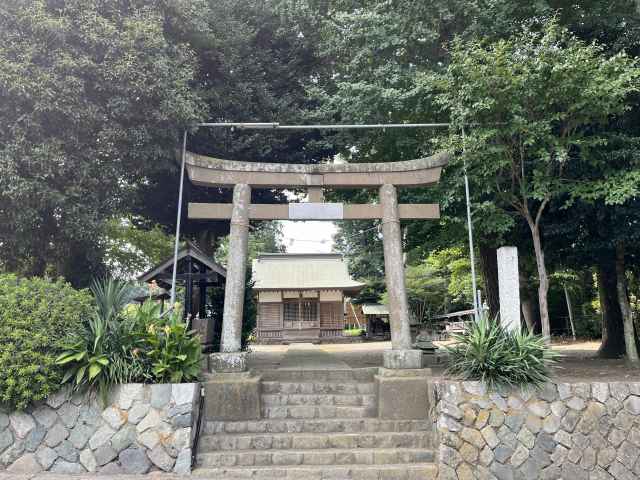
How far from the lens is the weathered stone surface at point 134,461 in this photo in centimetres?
570

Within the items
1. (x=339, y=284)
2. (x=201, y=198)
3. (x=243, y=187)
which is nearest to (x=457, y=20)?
(x=243, y=187)

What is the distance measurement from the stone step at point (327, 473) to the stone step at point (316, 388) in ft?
5.03

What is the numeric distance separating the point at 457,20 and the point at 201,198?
8212 millimetres

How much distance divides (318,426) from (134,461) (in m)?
2.49

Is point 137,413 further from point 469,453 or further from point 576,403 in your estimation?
point 576,403

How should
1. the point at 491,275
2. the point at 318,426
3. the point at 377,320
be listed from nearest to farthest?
1. the point at 318,426
2. the point at 491,275
3. the point at 377,320

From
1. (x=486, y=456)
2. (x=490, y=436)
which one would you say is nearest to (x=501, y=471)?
(x=486, y=456)

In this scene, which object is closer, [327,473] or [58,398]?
[327,473]

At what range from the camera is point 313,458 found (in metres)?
5.88

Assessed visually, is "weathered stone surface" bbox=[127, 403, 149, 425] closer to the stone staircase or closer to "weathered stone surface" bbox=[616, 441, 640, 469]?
the stone staircase

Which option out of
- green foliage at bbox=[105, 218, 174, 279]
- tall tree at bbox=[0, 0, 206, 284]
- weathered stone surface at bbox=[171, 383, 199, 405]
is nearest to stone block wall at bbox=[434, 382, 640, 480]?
weathered stone surface at bbox=[171, 383, 199, 405]

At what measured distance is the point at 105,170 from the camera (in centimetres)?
834

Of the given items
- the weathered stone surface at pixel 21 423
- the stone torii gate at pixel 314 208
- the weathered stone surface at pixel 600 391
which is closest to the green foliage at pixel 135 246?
the stone torii gate at pixel 314 208

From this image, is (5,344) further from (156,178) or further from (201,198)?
(201,198)
